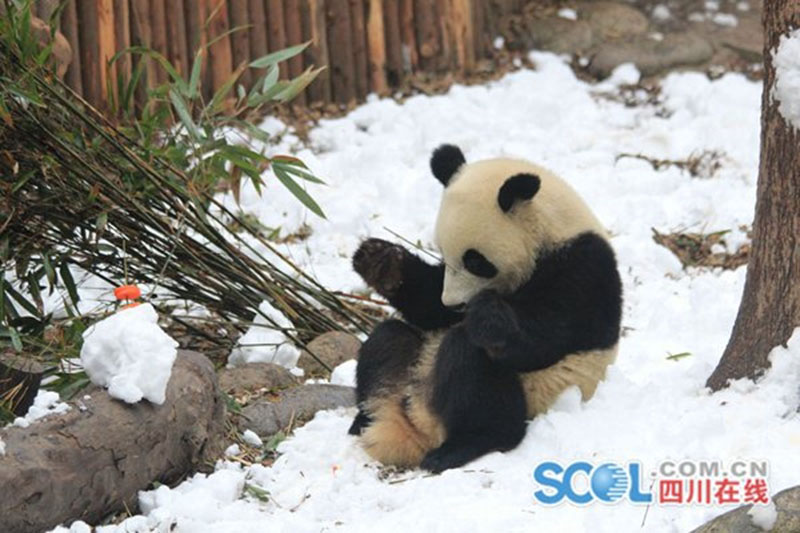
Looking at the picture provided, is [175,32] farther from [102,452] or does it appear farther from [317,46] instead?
[102,452]

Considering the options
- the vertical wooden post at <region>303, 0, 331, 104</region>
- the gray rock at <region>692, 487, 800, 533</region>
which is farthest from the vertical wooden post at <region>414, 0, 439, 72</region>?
the gray rock at <region>692, 487, 800, 533</region>

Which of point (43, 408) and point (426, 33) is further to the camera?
point (426, 33)

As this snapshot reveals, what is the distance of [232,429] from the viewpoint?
4266 millimetres

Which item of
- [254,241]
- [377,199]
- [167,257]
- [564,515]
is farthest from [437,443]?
[377,199]

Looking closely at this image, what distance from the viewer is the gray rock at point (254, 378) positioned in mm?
4770

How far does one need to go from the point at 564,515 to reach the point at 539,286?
0.89 m

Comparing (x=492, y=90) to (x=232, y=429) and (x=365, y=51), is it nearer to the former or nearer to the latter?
(x=365, y=51)

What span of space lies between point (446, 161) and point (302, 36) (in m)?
4.24

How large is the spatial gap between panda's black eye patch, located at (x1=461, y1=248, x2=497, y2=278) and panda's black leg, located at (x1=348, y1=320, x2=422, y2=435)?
372mm

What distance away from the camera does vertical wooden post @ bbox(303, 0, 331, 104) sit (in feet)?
27.3

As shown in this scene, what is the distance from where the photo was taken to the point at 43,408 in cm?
366

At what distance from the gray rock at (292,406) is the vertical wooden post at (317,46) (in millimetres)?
3990

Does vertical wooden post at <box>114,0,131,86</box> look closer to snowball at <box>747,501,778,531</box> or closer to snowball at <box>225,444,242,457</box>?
snowball at <box>225,444,242,457</box>

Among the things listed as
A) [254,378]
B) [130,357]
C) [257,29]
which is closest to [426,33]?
[257,29]
